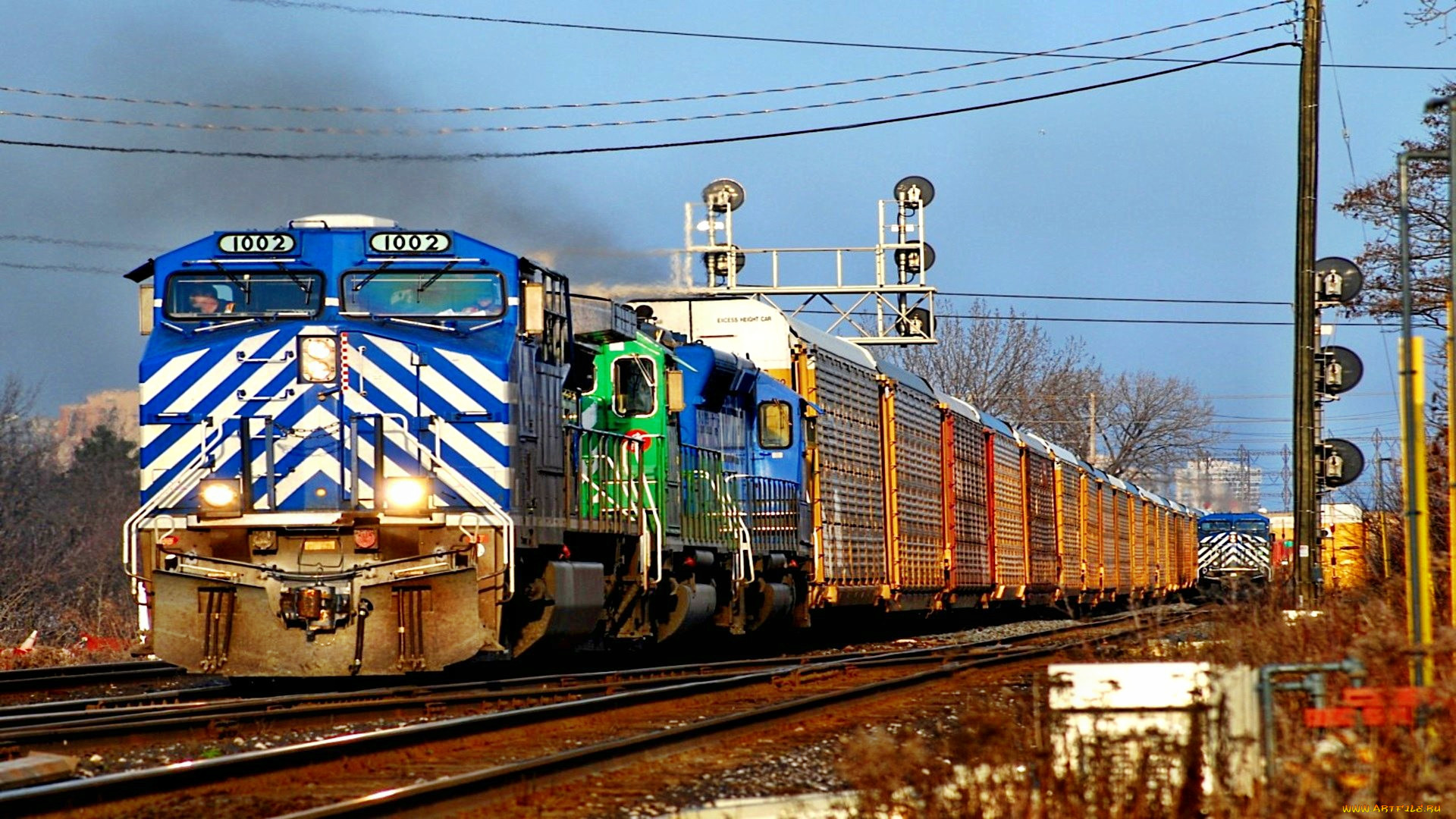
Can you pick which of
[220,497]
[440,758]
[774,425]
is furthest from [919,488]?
[440,758]

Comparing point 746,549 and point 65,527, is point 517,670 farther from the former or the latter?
point 65,527

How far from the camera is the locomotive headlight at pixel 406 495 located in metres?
12.2

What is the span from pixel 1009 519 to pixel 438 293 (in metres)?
17.1

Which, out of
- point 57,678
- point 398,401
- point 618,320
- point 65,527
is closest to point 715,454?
point 618,320

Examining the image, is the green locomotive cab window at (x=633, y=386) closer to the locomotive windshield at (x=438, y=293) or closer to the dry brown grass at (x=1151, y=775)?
the locomotive windshield at (x=438, y=293)

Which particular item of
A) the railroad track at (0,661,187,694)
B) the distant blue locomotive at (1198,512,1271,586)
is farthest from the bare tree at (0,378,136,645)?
the distant blue locomotive at (1198,512,1271,586)

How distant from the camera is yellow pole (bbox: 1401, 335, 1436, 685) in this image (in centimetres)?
711

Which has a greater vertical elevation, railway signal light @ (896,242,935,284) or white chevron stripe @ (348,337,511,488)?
railway signal light @ (896,242,935,284)

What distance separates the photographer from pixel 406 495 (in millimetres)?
12234

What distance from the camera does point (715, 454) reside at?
17312 millimetres

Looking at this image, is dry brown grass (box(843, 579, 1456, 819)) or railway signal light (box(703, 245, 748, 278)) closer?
dry brown grass (box(843, 579, 1456, 819))

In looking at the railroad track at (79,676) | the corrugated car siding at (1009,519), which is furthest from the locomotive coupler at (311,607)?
the corrugated car siding at (1009,519)

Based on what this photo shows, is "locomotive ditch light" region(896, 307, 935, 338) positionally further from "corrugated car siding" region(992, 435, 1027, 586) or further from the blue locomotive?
the blue locomotive

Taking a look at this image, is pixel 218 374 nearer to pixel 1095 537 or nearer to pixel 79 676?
pixel 79 676
